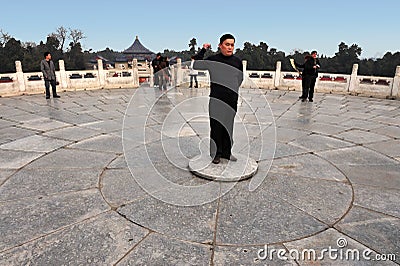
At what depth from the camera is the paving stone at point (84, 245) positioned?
7.77ft

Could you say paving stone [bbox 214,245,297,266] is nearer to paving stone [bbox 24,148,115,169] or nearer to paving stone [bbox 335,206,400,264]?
paving stone [bbox 335,206,400,264]

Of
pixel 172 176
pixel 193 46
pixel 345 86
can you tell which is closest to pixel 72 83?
pixel 172 176

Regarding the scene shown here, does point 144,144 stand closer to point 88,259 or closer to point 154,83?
point 88,259

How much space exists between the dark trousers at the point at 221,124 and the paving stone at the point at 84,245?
72.7 inches

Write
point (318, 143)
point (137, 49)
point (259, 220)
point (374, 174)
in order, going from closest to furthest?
point (259, 220)
point (374, 174)
point (318, 143)
point (137, 49)

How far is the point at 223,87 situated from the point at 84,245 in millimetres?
2614

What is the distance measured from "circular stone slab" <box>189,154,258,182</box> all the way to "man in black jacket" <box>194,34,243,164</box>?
158 millimetres

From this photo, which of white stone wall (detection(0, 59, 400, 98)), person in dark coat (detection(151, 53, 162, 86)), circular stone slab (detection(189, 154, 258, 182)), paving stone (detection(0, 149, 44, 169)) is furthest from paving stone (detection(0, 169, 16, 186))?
person in dark coat (detection(151, 53, 162, 86))

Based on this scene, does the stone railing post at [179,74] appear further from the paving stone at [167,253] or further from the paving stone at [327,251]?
the paving stone at [327,251]

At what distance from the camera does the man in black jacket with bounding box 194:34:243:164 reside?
150 inches

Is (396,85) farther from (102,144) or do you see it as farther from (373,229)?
(102,144)

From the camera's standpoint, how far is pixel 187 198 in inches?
132

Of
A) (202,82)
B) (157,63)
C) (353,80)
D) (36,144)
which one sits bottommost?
(36,144)

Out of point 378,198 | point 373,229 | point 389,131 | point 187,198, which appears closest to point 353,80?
point 389,131
